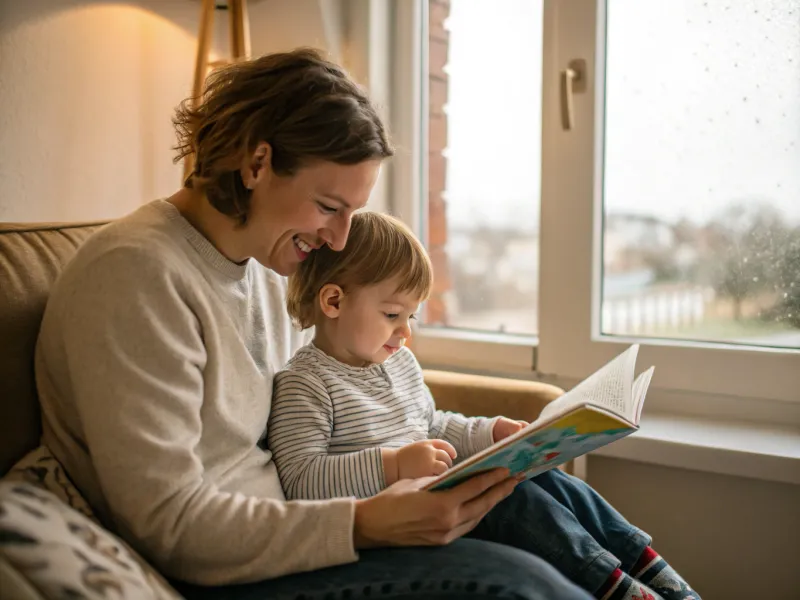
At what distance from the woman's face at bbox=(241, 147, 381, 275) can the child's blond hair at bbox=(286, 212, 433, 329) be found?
0.10 m

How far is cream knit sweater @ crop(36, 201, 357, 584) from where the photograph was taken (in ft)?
3.14

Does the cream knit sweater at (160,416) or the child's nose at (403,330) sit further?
the child's nose at (403,330)

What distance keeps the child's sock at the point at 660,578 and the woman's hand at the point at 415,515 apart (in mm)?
332

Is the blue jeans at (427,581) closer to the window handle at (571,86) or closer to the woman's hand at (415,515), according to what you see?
the woman's hand at (415,515)

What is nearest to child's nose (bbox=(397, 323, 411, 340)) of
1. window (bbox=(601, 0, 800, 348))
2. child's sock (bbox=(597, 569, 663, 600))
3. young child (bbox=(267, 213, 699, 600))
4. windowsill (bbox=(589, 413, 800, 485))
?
young child (bbox=(267, 213, 699, 600))

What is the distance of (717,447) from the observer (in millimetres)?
1617

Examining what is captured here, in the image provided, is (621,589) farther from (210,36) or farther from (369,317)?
(210,36)

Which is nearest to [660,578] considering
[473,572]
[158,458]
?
[473,572]

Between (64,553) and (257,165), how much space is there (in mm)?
554

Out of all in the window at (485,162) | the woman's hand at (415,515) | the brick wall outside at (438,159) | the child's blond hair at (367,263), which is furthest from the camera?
the brick wall outside at (438,159)

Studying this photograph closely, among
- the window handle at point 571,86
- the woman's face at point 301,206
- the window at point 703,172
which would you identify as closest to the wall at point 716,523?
the window at point 703,172

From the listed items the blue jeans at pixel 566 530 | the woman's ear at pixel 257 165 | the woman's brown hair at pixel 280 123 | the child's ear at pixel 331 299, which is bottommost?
the blue jeans at pixel 566 530

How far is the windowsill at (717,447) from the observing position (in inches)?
62.1

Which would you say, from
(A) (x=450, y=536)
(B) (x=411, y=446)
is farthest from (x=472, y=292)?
(A) (x=450, y=536)
